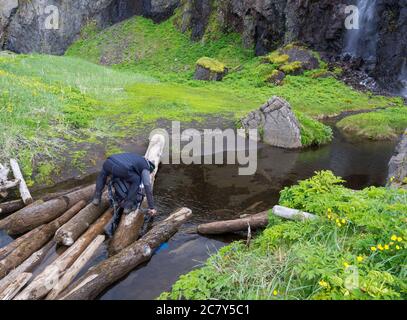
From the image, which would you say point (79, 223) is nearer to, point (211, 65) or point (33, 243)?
point (33, 243)

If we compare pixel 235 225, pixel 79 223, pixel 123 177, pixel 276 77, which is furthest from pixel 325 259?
pixel 276 77

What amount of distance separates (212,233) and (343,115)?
17567mm

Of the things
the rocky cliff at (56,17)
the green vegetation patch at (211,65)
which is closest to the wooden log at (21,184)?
the green vegetation patch at (211,65)

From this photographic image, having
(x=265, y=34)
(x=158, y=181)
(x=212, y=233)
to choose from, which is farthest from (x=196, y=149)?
(x=265, y=34)

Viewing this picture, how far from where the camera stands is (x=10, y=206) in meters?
10.4

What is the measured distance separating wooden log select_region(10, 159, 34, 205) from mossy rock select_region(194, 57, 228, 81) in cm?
2351

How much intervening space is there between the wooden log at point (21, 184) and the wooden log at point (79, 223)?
87.7 inches

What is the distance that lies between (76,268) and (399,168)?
8900 mm

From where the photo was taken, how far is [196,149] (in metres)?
16.5

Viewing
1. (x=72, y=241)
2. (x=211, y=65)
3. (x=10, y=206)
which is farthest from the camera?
(x=211, y=65)

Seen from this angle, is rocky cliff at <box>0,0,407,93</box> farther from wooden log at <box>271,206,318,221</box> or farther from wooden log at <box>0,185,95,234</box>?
wooden log at <box>0,185,95,234</box>

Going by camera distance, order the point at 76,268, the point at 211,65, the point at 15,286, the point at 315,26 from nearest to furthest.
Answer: the point at 15,286, the point at 76,268, the point at 211,65, the point at 315,26

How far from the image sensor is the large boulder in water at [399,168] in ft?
32.7
